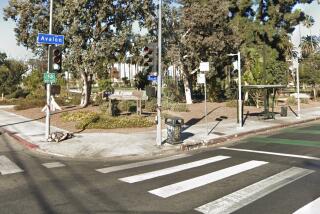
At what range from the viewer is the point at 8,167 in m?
11.1

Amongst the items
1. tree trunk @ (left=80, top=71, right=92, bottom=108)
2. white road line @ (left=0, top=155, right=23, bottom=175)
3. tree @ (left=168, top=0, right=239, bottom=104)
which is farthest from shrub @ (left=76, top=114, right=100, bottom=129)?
tree @ (left=168, top=0, right=239, bottom=104)

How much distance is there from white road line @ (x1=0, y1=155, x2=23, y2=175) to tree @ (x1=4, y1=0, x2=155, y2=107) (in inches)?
566

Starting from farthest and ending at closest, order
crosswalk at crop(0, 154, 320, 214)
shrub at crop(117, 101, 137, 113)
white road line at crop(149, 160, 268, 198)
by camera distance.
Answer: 1. shrub at crop(117, 101, 137, 113)
2. white road line at crop(149, 160, 268, 198)
3. crosswalk at crop(0, 154, 320, 214)

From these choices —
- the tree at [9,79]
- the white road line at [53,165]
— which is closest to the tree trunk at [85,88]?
the white road line at [53,165]

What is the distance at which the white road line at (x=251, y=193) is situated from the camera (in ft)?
23.5

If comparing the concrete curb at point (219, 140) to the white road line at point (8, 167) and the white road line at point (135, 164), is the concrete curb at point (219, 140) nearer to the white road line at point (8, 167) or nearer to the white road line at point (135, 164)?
the white road line at point (135, 164)

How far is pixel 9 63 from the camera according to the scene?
63562 millimetres


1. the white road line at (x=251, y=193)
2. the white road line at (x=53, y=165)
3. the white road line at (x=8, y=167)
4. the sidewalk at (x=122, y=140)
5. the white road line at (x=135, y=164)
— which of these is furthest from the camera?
the sidewalk at (x=122, y=140)

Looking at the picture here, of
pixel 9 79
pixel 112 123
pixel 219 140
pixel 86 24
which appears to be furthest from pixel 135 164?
pixel 9 79

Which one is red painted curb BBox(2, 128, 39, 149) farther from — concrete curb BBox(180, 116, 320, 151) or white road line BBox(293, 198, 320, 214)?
white road line BBox(293, 198, 320, 214)

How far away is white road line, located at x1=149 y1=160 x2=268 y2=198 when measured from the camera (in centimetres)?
832

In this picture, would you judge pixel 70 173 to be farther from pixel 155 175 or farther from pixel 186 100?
pixel 186 100

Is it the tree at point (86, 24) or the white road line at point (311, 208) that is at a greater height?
the tree at point (86, 24)

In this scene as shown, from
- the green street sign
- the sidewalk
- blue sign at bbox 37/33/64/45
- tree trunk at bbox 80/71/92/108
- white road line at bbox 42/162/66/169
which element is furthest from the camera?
tree trunk at bbox 80/71/92/108
